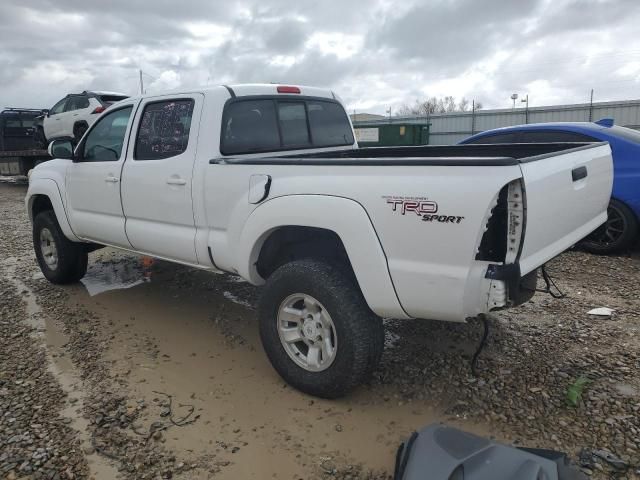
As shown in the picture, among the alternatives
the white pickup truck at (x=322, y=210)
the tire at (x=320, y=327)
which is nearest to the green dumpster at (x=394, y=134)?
the white pickup truck at (x=322, y=210)

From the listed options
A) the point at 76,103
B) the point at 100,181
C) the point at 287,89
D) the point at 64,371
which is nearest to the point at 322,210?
the point at 287,89

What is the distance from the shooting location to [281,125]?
422 cm

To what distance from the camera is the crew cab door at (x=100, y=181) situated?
4.58 meters

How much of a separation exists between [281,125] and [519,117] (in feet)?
60.1

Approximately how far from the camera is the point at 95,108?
1341cm

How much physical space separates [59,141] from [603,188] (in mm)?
4897

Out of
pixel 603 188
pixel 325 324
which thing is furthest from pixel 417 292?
pixel 603 188

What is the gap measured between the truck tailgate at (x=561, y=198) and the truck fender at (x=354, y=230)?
2.30ft

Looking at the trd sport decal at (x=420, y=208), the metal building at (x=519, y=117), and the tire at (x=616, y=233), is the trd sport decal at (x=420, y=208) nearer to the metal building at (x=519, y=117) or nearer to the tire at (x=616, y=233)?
the tire at (x=616, y=233)

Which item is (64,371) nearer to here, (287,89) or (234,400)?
(234,400)

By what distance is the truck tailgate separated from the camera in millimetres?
2547

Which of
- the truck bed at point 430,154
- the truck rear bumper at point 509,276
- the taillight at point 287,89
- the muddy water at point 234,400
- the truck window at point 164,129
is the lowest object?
the muddy water at point 234,400

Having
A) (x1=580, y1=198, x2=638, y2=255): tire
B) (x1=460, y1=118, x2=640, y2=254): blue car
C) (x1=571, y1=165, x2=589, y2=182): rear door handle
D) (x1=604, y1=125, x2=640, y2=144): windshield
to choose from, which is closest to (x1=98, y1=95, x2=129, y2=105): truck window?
(x1=460, y1=118, x2=640, y2=254): blue car

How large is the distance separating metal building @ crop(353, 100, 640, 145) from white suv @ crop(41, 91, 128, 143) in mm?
9252
